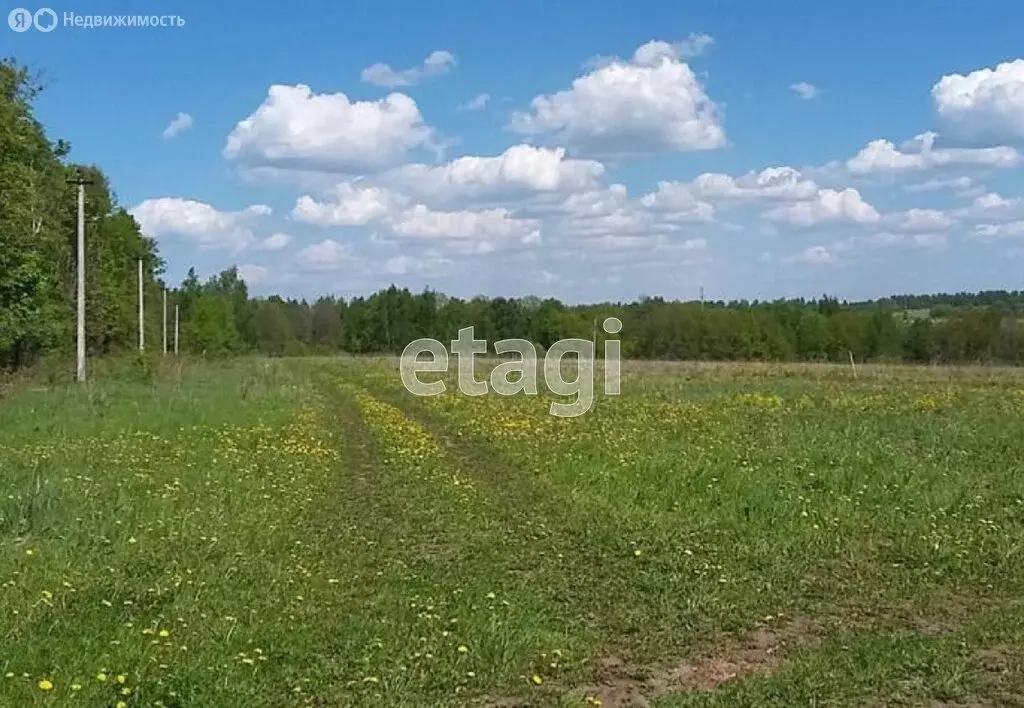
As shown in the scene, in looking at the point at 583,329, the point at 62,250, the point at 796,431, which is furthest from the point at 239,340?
the point at 796,431

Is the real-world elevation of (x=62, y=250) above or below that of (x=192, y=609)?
above

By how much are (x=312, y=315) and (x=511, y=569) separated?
140 m

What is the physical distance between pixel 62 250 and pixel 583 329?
69.0 meters

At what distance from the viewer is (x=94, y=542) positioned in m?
9.67

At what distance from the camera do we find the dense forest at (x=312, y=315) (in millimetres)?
39188

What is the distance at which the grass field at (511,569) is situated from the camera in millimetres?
6418

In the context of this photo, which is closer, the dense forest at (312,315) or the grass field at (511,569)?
the grass field at (511,569)

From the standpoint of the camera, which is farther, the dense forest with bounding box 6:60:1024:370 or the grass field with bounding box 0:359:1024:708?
the dense forest with bounding box 6:60:1024:370

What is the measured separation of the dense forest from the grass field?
21.4m

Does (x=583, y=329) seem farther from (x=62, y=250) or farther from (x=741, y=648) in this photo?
(x=741, y=648)

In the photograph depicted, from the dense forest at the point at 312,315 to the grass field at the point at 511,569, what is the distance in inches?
843

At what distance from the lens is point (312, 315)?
146000 mm

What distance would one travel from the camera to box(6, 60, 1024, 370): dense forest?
3919cm

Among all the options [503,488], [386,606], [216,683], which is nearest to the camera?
[216,683]
